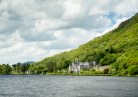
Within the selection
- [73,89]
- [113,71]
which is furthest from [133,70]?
[73,89]

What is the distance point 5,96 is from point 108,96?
87.8 ft

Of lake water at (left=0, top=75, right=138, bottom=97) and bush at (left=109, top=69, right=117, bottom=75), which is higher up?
bush at (left=109, top=69, right=117, bottom=75)

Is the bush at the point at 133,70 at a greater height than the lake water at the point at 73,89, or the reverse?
the bush at the point at 133,70

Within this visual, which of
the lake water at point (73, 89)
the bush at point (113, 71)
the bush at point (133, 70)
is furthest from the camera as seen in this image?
the bush at point (113, 71)

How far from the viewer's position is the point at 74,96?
43188 mm

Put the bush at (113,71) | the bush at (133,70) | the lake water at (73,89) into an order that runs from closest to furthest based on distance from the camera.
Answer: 1. the lake water at (73,89)
2. the bush at (133,70)
3. the bush at (113,71)

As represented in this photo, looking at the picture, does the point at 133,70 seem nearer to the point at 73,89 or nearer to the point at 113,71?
the point at 113,71

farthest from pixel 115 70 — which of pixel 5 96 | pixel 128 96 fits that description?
pixel 5 96

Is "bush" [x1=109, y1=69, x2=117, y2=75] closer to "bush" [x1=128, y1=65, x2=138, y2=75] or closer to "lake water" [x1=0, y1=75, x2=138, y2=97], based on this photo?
"bush" [x1=128, y1=65, x2=138, y2=75]

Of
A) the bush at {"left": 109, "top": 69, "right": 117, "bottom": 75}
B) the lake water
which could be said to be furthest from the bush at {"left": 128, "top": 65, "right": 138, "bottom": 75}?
the lake water

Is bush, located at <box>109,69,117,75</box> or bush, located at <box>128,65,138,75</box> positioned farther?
bush, located at <box>109,69,117,75</box>

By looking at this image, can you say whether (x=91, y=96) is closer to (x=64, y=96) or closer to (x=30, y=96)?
(x=64, y=96)

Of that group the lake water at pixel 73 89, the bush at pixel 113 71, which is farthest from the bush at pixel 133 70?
the lake water at pixel 73 89

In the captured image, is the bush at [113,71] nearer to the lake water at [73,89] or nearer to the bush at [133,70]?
the bush at [133,70]
